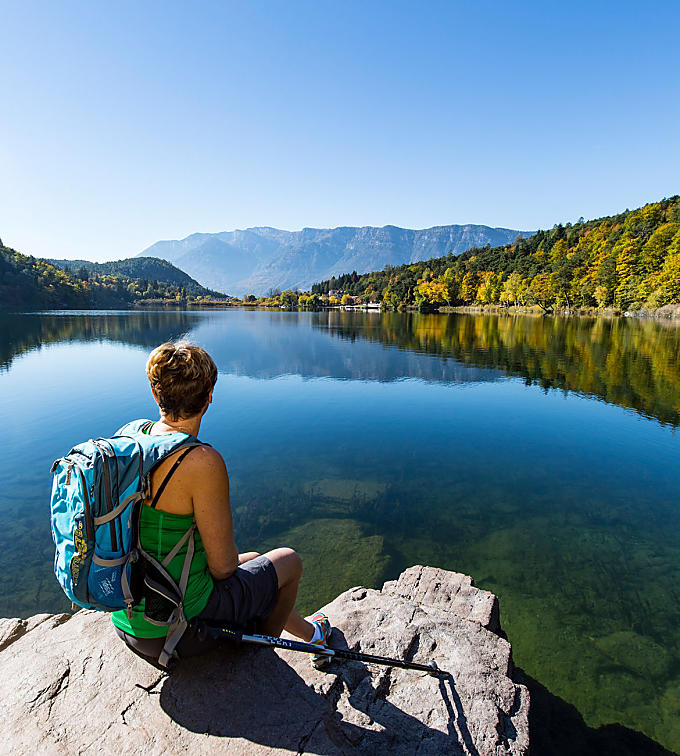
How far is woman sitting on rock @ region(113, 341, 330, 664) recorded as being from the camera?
2.40 m

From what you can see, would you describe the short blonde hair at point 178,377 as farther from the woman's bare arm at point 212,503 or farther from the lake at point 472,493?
the lake at point 472,493

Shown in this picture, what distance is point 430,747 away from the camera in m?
2.88

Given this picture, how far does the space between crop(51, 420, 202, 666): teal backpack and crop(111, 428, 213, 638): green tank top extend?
43 millimetres

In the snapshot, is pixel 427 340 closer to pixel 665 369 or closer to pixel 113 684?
pixel 665 369

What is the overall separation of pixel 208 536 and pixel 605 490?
10.4 meters

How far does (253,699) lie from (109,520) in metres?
1.71

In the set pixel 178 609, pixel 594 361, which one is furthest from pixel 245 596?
pixel 594 361

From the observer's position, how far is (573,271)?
306ft

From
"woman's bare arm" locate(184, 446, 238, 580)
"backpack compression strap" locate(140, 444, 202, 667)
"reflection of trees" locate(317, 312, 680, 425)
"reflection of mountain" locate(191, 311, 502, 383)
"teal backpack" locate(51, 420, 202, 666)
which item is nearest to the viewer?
"teal backpack" locate(51, 420, 202, 666)

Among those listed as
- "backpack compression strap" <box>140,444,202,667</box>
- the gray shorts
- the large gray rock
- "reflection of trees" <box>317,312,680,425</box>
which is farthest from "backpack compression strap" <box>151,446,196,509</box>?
"reflection of trees" <box>317,312,680,425</box>

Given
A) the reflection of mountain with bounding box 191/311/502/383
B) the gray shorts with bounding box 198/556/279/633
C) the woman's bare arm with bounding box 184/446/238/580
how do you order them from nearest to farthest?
the woman's bare arm with bounding box 184/446/238/580, the gray shorts with bounding box 198/556/279/633, the reflection of mountain with bounding box 191/311/502/383

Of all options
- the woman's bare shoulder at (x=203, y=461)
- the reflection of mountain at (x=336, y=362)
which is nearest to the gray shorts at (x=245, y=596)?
the woman's bare shoulder at (x=203, y=461)

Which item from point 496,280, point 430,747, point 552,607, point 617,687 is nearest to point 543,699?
point 617,687

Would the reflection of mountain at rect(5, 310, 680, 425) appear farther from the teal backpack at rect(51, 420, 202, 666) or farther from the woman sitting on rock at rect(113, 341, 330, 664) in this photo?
the teal backpack at rect(51, 420, 202, 666)
